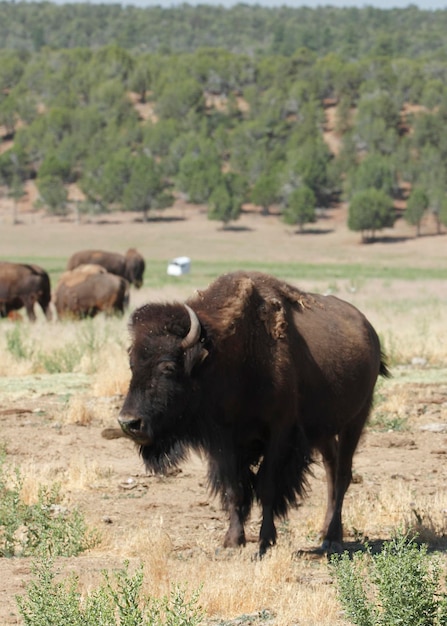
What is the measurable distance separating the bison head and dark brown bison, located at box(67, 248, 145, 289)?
1291 inches

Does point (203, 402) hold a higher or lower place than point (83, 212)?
higher

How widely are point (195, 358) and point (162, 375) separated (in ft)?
0.83

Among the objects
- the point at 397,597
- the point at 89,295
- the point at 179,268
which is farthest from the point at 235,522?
the point at 179,268

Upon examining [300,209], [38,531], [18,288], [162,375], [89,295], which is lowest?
[300,209]

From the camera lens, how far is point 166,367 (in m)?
7.57

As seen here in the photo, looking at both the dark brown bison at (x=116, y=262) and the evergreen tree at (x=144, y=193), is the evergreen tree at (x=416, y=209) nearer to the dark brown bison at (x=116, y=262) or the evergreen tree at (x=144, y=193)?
the evergreen tree at (x=144, y=193)

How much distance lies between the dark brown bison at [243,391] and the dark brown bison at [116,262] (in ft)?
106

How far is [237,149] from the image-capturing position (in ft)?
401

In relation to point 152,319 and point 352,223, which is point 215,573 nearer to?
point 152,319

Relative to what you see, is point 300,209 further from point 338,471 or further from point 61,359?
point 338,471

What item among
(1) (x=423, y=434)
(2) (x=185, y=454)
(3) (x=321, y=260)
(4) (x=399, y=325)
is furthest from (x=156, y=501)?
(3) (x=321, y=260)

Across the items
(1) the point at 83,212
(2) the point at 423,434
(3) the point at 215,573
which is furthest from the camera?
(1) the point at 83,212

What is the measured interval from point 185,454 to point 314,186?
10364cm

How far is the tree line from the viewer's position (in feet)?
352
